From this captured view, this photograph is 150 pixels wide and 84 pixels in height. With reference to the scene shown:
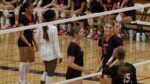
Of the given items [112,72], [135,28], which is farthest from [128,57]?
[112,72]

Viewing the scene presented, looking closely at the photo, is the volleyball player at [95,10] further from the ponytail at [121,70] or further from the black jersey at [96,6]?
the ponytail at [121,70]

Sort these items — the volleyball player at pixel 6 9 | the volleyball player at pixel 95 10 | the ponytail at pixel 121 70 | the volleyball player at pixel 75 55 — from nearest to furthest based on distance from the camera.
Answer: the ponytail at pixel 121 70 < the volleyball player at pixel 75 55 < the volleyball player at pixel 95 10 < the volleyball player at pixel 6 9

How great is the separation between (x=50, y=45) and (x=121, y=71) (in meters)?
2.90

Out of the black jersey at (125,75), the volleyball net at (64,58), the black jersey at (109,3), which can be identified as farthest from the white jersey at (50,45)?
the black jersey at (109,3)

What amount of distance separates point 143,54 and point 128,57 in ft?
2.14

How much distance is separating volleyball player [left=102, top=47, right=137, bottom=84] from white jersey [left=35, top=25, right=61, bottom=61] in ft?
6.68

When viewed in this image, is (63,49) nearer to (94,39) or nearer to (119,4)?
(94,39)

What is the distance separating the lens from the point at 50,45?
9625 millimetres

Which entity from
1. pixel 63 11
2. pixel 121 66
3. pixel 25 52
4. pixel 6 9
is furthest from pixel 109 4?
pixel 121 66

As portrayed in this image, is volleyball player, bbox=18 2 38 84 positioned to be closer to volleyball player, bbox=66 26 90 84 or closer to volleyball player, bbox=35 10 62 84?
Answer: volleyball player, bbox=35 10 62 84

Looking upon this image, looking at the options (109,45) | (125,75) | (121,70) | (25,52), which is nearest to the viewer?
(121,70)

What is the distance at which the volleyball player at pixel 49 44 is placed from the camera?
9.46 metres

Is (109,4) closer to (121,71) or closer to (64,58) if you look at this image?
(64,58)

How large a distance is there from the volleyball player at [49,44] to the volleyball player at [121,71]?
2.06 metres
